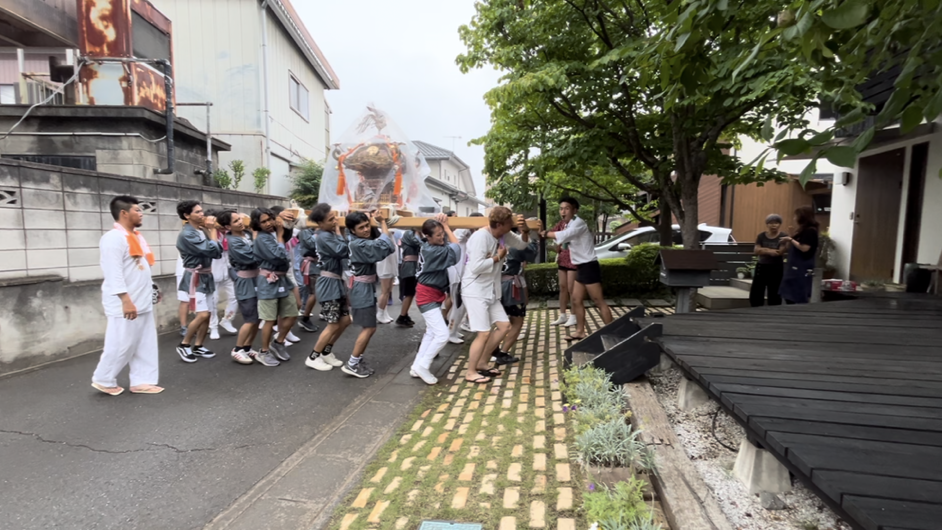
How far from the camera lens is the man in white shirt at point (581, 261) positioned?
20.2ft

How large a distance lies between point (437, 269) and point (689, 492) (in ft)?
10.8

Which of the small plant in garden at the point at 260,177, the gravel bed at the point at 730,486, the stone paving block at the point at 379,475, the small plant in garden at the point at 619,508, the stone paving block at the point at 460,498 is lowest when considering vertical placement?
the stone paving block at the point at 379,475

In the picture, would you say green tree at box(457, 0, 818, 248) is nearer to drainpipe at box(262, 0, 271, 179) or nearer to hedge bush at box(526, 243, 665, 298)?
hedge bush at box(526, 243, 665, 298)

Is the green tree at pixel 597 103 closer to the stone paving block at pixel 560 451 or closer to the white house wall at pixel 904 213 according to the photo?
the white house wall at pixel 904 213

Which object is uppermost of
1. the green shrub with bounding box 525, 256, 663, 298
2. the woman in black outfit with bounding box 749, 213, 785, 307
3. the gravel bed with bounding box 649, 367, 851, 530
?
the woman in black outfit with bounding box 749, 213, 785, 307

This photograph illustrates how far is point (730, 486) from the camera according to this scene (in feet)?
8.68

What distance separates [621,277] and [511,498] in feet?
25.5

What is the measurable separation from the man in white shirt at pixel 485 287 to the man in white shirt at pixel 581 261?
125 cm

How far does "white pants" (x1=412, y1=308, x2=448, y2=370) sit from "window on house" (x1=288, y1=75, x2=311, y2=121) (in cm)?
1246

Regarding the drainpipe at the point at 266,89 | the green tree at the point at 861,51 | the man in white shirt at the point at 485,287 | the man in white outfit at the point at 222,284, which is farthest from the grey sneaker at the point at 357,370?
the drainpipe at the point at 266,89

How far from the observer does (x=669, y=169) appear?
25.1 feet

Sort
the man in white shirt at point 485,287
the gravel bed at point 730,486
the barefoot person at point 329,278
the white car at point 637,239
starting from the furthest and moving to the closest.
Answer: the white car at point 637,239, the barefoot person at point 329,278, the man in white shirt at point 485,287, the gravel bed at point 730,486

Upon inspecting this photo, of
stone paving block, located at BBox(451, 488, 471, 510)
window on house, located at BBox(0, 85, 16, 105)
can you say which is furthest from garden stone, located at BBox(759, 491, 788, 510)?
window on house, located at BBox(0, 85, 16, 105)

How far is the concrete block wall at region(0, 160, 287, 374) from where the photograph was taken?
5.29m
